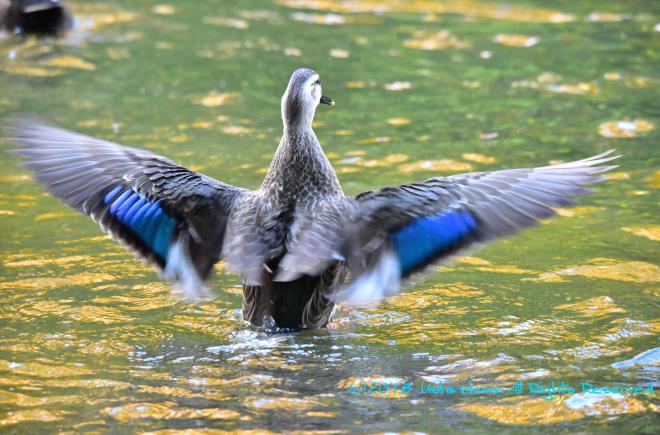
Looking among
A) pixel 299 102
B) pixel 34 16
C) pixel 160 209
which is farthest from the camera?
pixel 34 16

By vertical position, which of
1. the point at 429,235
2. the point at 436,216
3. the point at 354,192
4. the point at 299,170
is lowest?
the point at 354,192

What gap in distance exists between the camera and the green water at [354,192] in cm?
527

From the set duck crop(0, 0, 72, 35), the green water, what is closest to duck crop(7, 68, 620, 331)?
the green water

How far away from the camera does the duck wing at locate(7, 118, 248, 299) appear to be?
20.8 ft

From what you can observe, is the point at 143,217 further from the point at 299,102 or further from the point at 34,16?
the point at 34,16

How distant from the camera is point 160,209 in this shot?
6355mm

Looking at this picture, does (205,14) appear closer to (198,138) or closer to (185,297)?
(198,138)

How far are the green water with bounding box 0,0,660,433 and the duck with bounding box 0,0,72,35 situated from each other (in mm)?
507

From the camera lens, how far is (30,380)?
18.2 ft

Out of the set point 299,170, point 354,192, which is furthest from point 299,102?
point 354,192

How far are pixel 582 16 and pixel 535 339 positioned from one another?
827 cm

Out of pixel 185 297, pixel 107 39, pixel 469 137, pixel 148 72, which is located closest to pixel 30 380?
pixel 185 297

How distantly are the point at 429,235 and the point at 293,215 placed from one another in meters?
0.81

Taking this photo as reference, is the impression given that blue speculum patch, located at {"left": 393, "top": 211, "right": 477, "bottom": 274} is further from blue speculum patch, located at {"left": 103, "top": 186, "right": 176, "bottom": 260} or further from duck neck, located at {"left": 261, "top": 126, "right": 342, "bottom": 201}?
blue speculum patch, located at {"left": 103, "top": 186, "right": 176, "bottom": 260}
